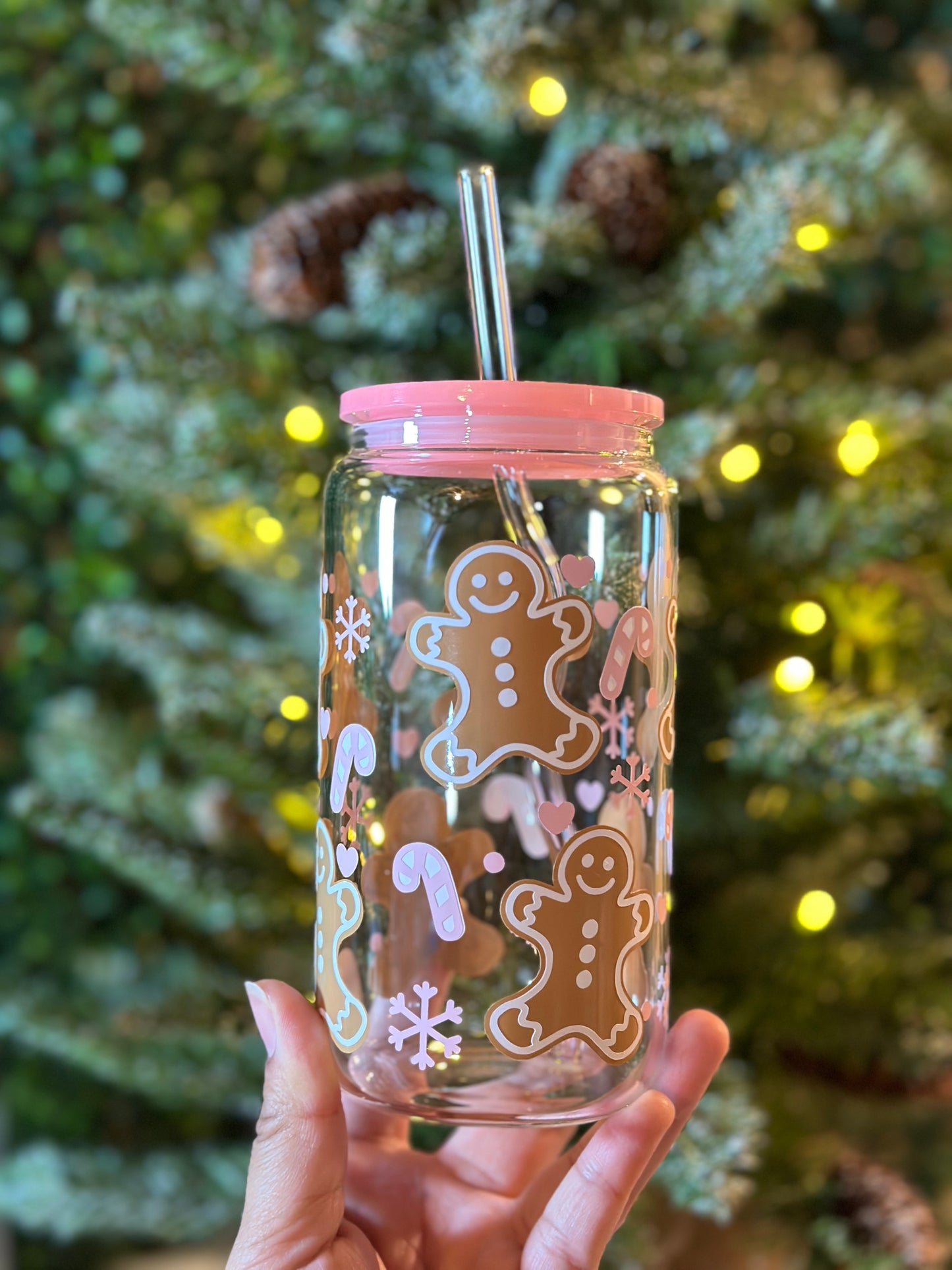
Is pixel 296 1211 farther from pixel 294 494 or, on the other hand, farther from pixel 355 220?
pixel 355 220

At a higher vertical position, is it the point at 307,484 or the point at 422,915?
the point at 307,484

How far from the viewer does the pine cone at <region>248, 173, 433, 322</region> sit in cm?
81

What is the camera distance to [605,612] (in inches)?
21.0

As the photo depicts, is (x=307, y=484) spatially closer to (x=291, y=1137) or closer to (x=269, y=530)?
(x=269, y=530)

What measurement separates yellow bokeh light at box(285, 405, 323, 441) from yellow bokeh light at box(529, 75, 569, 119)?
24 cm

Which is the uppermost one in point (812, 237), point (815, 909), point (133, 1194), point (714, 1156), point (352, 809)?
point (812, 237)

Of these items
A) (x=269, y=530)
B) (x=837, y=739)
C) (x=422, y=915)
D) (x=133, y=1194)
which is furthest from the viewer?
(x=133, y=1194)

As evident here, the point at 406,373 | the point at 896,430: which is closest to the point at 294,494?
the point at 406,373

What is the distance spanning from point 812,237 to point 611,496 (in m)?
0.24

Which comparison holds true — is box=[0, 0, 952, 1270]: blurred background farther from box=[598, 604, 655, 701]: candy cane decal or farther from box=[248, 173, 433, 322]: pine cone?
box=[598, 604, 655, 701]: candy cane decal

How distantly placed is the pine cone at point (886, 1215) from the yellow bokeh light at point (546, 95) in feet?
2.53

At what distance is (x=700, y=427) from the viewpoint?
69 centimetres

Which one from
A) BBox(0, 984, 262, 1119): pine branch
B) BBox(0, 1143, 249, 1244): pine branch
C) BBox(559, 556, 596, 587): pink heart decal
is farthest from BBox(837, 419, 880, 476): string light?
BBox(0, 1143, 249, 1244): pine branch

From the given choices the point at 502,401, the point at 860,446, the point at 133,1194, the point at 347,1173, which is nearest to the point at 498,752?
the point at 502,401
